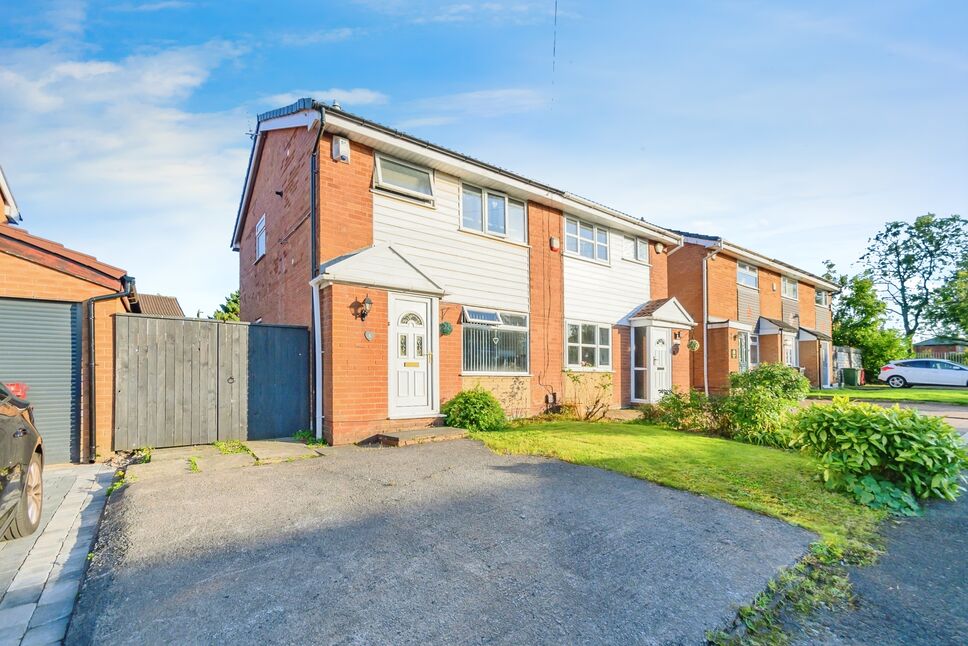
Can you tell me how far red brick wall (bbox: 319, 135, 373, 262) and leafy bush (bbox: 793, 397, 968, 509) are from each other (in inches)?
288

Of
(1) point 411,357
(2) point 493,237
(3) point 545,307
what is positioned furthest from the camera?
(3) point 545,307

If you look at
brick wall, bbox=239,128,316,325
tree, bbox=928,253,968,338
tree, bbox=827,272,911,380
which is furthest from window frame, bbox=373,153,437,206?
tree, bbox=928,253,968,338

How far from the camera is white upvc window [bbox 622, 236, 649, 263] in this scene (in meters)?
13.7

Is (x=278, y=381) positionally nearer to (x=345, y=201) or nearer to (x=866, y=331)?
(x=345, y=201)

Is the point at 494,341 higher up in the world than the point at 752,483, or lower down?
higher up

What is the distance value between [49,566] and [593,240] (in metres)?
12.1

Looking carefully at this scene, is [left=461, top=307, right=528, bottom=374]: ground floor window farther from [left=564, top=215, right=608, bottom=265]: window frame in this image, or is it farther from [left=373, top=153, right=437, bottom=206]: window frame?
[left=564, top=215, right=608, bottom=265]: window frame

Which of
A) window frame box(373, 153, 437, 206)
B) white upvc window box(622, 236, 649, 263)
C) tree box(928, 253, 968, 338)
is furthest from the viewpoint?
tree box(928, 253, 968, 338)

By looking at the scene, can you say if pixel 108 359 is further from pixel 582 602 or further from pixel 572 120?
pixel 572 120

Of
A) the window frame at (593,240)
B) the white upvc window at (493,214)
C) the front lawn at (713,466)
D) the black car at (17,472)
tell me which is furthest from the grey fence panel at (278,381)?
the window frame at (593,240)

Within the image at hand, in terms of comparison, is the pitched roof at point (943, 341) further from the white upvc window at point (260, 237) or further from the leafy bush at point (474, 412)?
the white upvc window at point (260, 237)

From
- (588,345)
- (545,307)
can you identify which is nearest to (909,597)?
(545,307)

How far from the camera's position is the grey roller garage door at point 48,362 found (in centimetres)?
619

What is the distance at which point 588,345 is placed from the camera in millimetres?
12375
